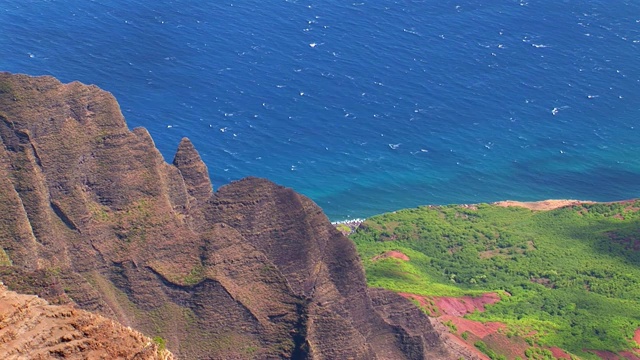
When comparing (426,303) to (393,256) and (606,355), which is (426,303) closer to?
(606,355)

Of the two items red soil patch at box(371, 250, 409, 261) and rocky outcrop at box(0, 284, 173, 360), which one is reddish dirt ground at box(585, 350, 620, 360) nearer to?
red soil patch at box(371, 250, 409, 261)

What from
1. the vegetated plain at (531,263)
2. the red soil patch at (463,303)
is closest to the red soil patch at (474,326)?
the vegetated plain at (531,263)

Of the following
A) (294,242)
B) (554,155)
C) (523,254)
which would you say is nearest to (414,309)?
(294,242)

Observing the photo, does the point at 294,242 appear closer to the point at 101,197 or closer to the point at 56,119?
the point at 101,197

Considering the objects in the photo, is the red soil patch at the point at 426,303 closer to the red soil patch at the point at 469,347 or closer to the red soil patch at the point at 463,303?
the red soil patch at the point at 463,303

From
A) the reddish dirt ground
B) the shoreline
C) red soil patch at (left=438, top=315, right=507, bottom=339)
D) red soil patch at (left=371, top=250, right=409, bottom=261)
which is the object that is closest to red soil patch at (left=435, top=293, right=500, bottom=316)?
red soil patch at (left=438, top=315, right=507, bottom=339)

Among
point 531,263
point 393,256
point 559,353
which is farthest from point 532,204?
point 559,353

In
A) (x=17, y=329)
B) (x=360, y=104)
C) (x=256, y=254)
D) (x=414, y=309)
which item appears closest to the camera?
(x=17, y=329)
